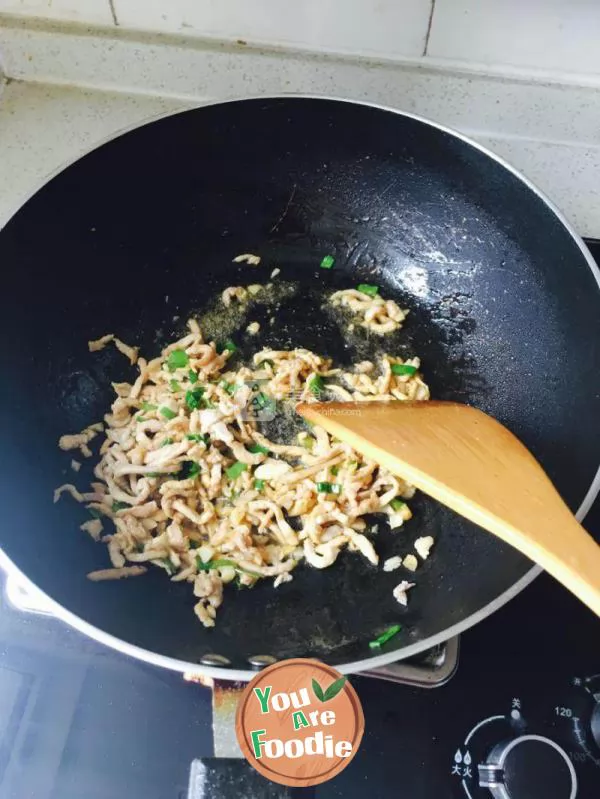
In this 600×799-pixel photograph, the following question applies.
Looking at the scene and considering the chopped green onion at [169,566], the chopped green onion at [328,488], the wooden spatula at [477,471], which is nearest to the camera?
the wooden spatula at [477,471]

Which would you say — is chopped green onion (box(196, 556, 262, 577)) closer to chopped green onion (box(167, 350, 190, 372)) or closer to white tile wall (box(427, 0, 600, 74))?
chopped green onion (box(167, 350, 190, 372))

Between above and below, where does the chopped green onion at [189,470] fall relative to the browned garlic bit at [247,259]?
below

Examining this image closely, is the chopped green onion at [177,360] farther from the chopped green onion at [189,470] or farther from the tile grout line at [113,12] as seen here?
the tile grout line at [113,12]

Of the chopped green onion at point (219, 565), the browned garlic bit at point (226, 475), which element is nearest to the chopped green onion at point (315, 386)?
the browned garlic bit at point (226, 475)

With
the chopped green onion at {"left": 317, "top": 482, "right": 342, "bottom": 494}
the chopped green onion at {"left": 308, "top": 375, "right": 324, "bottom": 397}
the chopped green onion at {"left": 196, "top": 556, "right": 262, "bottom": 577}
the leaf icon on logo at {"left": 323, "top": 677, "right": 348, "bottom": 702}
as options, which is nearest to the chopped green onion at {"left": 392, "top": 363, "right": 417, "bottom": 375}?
the chopped green onion at {"left": 308, "top": 375, "right": 324, "bottom": 397}

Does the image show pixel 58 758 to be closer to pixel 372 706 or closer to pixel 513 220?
pixel 372 706

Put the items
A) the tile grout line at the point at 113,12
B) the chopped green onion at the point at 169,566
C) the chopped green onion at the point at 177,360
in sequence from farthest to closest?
the tile grout line at the point at 113,12 < the chopped green onion at the point at 177,360 < the chopped green onion at the point at 169,566

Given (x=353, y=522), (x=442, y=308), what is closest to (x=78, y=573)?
(x=353, y=522)
